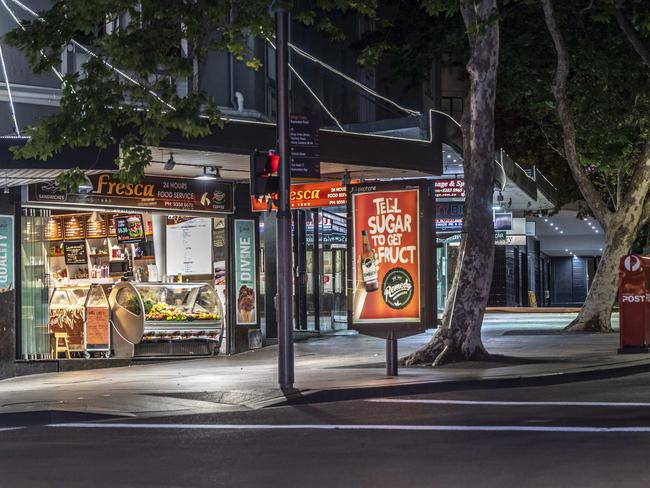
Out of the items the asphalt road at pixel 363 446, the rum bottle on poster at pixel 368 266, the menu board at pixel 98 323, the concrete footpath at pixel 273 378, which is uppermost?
the rum bottle on poster at pixel 368 266

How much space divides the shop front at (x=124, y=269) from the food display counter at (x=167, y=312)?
2 centimetres

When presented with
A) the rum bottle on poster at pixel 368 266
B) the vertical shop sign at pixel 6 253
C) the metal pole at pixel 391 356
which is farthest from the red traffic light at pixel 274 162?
the vertical shop sign at pixel 6 253

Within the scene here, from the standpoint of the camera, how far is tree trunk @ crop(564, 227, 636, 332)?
1097 inches

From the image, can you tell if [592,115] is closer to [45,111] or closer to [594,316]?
[594,316]

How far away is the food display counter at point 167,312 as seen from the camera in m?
21.3

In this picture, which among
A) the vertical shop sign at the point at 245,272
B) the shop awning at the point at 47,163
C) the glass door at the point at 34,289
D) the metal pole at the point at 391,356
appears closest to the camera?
the metal pole at the point at 391,356

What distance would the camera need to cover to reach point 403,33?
3164cm

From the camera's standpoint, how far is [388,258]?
16.8 m

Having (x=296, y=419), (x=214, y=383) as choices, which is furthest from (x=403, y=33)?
(x=296, y=419)

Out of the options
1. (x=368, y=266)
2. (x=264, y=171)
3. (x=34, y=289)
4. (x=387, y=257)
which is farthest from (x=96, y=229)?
(x=264, y=171)

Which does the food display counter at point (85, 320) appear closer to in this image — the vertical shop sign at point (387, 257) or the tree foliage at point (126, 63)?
the tree foliage at point (126, 63)

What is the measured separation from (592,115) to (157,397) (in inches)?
673

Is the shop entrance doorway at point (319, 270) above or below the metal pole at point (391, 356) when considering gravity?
above

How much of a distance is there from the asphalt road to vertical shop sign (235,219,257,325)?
29.1 feet
